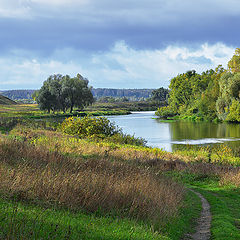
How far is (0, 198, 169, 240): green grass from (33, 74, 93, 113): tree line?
298 ft

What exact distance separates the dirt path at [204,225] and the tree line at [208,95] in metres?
56.7

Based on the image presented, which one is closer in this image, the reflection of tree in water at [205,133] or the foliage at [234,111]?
the reflection of tree in water at [205,133]

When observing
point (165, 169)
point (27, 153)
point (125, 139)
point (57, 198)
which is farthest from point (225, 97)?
point (57, 198)

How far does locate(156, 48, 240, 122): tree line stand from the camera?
217 feet

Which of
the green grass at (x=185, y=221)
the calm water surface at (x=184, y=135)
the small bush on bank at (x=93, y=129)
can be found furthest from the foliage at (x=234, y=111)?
the green grass at (x=185, y=221)

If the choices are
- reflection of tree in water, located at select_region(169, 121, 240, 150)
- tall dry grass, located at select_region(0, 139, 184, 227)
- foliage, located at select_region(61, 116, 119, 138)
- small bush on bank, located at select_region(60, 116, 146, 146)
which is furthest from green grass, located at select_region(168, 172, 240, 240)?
reflection of tree in water, located at select_region(169, 121, 240, 150)

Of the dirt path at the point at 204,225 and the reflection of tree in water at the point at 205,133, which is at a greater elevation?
the dirt path at the point at 204,225

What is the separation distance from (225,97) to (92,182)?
64.6m

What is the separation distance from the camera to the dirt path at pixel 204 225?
8.42m

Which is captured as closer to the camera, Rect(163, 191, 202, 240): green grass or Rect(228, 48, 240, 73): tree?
Rect(163, 191, 202, 240): green grass

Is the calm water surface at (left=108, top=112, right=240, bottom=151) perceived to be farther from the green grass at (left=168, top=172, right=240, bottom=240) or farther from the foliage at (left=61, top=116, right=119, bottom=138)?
the green grass at (left=168, top=172, right=240, bottom=240)

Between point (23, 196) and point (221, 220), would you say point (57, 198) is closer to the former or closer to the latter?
point (23, 196)

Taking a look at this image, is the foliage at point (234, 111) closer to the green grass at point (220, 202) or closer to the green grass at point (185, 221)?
the green grass at point (220, 202)

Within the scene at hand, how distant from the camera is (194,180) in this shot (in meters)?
17.8
